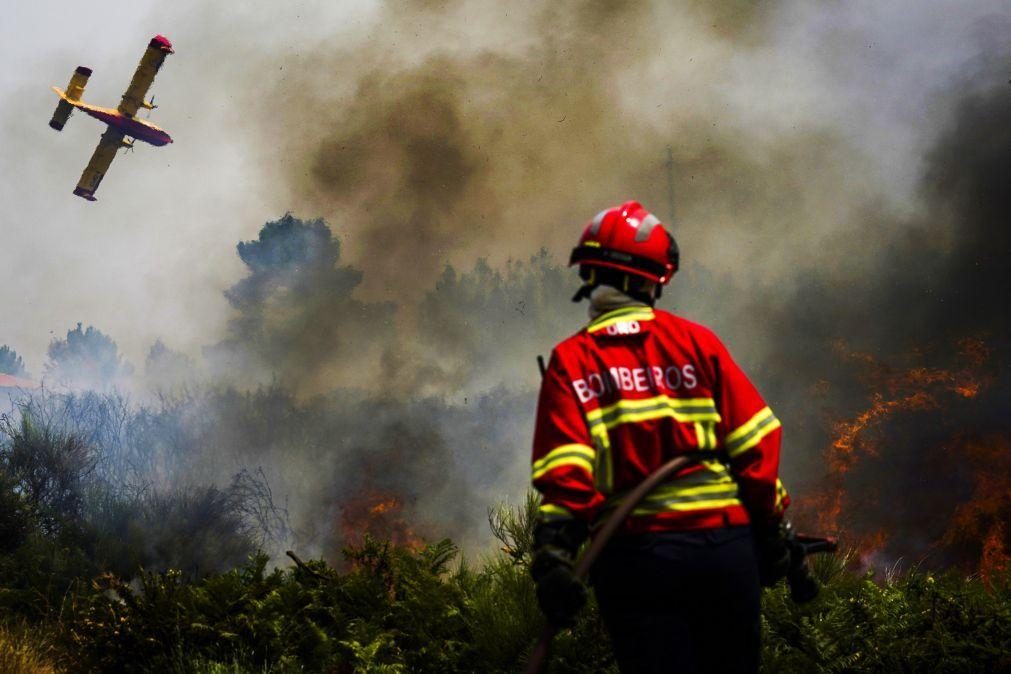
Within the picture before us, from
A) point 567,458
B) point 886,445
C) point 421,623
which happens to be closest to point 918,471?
point 886,445

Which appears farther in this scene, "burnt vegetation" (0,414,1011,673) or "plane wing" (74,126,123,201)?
"plane wing" (74,126,123,201)

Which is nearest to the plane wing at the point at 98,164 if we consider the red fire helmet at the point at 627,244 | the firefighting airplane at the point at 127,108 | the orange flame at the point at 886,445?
the firefighting airplane at the point at 127,108

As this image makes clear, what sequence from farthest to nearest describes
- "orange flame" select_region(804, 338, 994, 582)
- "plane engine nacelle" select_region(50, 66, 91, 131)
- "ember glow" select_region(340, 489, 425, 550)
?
"plane engine nacelle" select_region(50, 66, 91, 131), "ember glow" select_region(340, 489, 425, 550), "orange flame" select_region(804, 338, 994, 582)

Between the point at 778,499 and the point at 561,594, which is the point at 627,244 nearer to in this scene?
the point at 778,499

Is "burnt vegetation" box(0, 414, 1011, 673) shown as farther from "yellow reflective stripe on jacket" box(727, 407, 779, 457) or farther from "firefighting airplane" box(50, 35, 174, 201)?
"firefighting airplane" box(50, 35, 174, 201)

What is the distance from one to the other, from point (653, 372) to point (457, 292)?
92.7 ft

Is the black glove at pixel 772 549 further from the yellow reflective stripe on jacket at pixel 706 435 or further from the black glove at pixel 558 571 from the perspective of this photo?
the black glove at pixel 558 571

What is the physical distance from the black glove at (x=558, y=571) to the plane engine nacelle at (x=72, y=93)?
29.0 m

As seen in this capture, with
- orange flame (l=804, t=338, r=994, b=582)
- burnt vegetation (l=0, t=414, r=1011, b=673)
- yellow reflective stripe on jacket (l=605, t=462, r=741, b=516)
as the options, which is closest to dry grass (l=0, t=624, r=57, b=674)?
burnt vegetation (l=0, t=414, r=1011, b=673)

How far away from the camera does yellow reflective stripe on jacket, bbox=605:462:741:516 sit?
272 centimetres

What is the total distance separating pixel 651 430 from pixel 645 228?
698 millimetres

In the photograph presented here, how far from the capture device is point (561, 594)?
262cm

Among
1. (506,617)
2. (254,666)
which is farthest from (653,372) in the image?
(254,666)

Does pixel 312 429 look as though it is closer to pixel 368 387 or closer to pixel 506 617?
pixel 368 387
